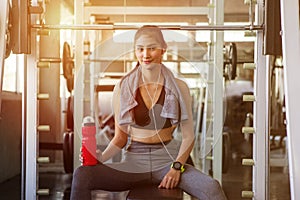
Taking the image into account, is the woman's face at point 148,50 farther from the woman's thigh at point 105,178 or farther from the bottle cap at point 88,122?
the woman's thigh at point 105,178

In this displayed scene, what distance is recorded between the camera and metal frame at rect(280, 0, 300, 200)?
2.01 m

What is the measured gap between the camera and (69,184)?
15.3ft

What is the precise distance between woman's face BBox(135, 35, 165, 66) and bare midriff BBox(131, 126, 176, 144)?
12.2 inches

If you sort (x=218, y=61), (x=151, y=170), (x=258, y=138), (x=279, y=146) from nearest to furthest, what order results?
1. (x=151, y=170)
2. (x=258, y=138)
3. (x=218, y=61)
4. (x=279, y=146)

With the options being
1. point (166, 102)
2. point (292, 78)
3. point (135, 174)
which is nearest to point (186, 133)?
point (166, 102)

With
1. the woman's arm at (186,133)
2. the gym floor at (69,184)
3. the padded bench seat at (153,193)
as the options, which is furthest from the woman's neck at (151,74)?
the gym floor at (69,184)

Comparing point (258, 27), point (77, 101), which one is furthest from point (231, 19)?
point (258, 27)

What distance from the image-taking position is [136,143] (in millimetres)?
2400

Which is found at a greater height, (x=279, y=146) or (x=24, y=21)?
(x=24, y=21)

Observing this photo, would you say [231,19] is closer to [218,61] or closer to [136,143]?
[218,61]

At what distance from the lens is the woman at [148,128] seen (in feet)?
7.59

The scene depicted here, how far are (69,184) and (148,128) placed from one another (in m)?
2.45

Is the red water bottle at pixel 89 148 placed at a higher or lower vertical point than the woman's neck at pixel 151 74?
lower

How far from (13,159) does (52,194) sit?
103 centimetres
